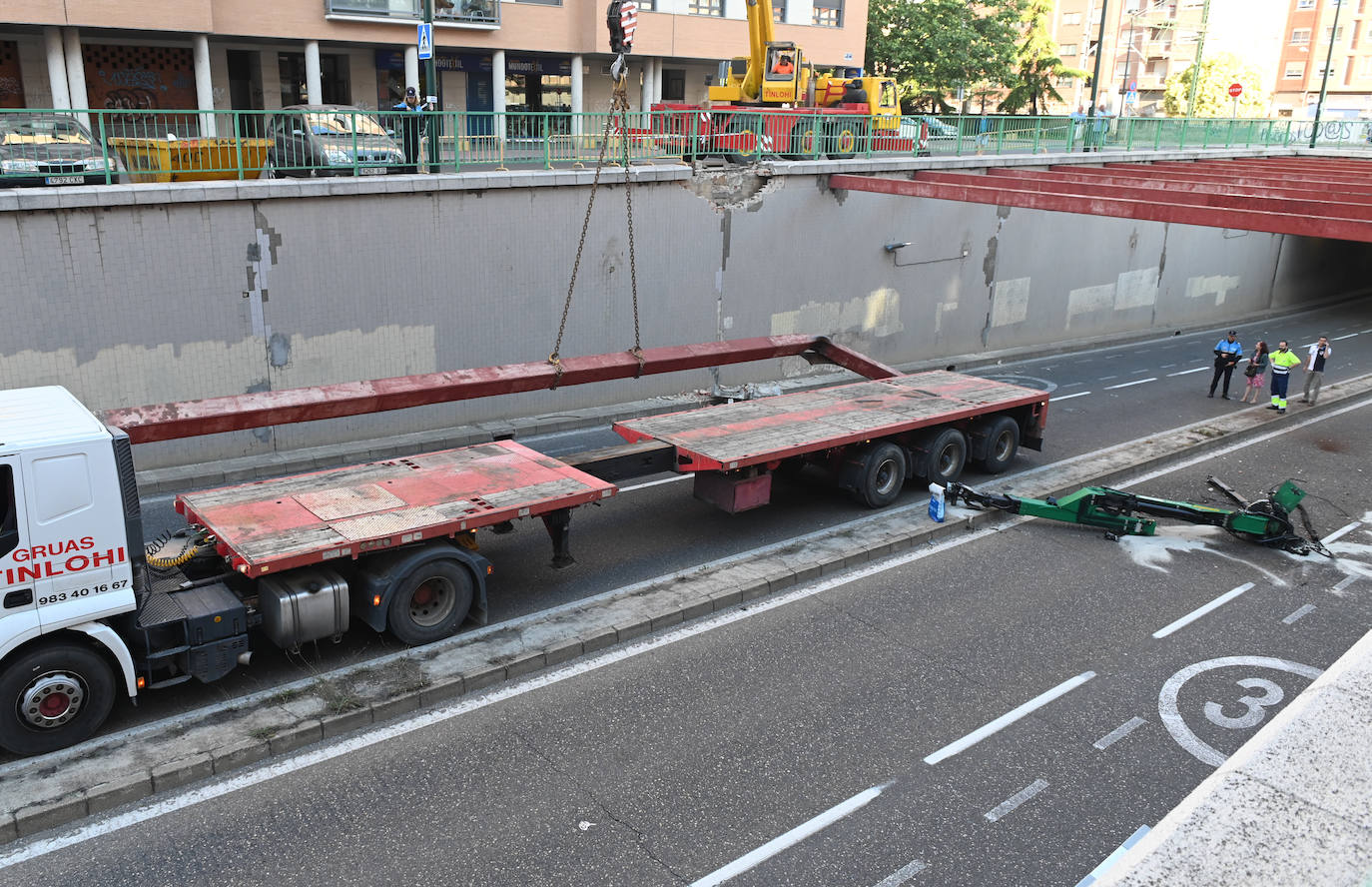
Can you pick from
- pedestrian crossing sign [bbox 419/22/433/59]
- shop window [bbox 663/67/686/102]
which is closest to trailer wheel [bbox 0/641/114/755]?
pedestrian crossing sign [bbox 419/22/433/59]

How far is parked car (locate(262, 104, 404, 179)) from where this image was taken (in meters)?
16.0

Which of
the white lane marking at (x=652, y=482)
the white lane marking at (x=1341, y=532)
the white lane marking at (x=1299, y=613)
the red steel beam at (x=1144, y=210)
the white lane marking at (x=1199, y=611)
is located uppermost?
the red steel beam at (x=1144, y=210)

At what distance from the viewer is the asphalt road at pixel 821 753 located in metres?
7.03

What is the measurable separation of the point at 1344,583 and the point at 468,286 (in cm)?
1330

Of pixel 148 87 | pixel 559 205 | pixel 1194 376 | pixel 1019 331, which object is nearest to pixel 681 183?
pixel 559 205

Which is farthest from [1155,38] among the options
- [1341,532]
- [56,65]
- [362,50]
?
[1341,532]

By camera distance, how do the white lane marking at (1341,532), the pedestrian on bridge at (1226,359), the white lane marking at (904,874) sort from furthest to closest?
the pedestrian on bridge at (1226,359), the white lane marking at (1341,532), the white lane marking at (904,874)

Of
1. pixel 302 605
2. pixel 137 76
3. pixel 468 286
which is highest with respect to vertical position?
pixel 137 76

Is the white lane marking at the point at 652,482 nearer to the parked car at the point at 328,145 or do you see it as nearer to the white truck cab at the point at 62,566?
the parked car at the point at 328,145

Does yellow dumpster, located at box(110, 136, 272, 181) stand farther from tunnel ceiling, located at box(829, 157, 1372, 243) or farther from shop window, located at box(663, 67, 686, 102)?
shop window, located at box(663, 67, 686, 102)

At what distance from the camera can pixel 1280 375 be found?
20281 millimetres

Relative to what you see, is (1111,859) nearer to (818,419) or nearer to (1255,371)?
(818,419)

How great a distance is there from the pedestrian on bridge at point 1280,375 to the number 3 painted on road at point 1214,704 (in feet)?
39.5

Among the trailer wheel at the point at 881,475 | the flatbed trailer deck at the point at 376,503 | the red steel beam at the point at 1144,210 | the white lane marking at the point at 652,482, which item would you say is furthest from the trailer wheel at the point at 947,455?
the flatbed trailer deck at the point at 376,503
